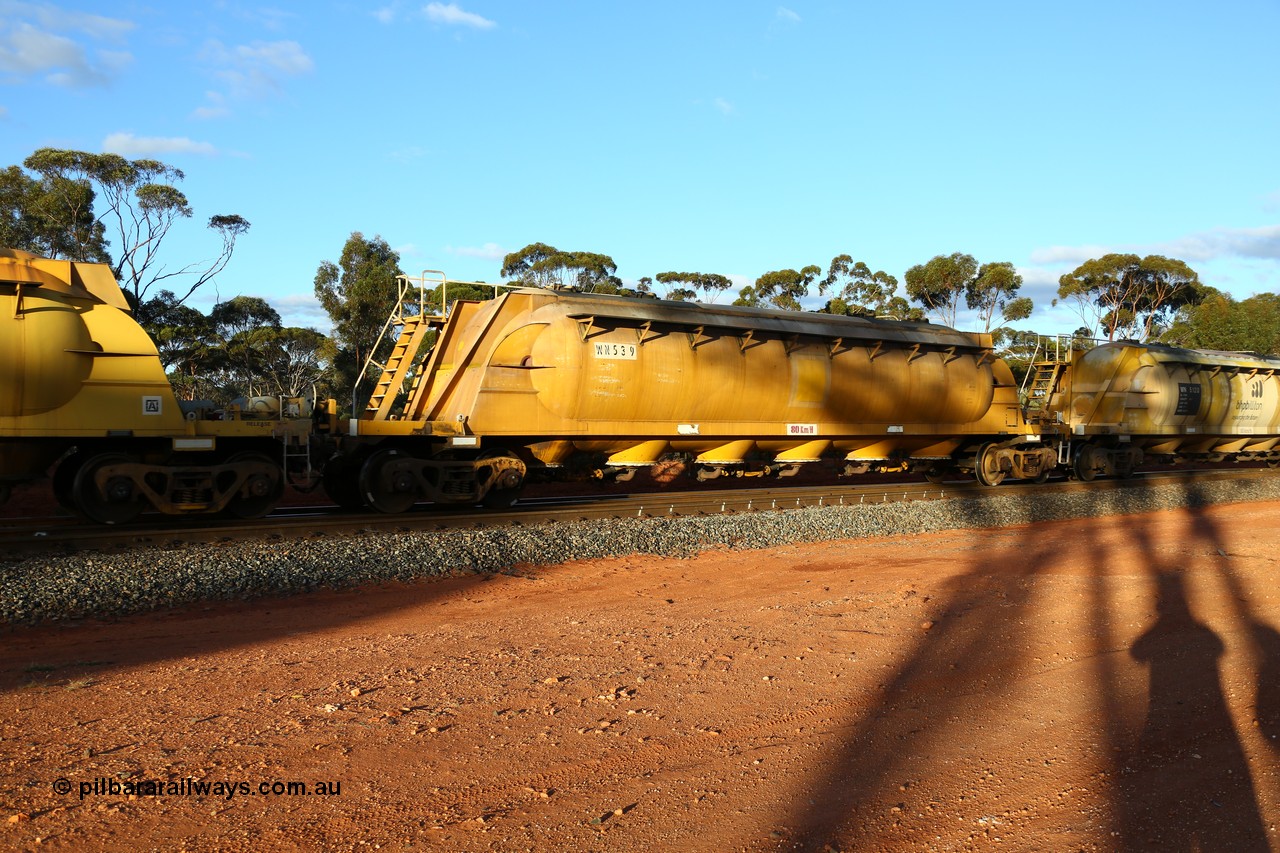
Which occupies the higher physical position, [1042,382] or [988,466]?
[1042,382]

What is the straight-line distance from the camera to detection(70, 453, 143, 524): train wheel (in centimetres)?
1025

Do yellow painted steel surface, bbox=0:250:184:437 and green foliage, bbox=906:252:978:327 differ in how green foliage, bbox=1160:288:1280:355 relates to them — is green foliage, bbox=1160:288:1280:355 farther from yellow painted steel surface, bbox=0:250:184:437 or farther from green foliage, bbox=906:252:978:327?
yellow painted steel surface, bbox=0:250:184:437

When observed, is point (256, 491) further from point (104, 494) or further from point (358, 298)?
point (358, 298)

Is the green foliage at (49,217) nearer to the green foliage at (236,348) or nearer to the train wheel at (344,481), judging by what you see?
the green foliage at (236,348)

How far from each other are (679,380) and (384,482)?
4787 millimetres

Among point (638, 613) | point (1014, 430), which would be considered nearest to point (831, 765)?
point (638, 613)

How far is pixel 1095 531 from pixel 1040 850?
1181cm

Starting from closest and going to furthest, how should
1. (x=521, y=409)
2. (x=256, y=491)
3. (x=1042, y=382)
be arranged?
(x=256, y=491), (x=521, y=409), (x=1042, y=382)

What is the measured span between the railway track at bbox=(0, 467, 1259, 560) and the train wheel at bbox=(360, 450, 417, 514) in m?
0.25

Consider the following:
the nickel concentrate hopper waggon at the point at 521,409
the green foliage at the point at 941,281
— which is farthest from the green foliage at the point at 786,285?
the nickel concentrate hopper waggon at the point at 521,409

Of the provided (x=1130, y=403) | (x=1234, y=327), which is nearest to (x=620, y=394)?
(x=1130, y=403)

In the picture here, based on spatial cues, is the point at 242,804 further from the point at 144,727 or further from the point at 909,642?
the point at 909,642

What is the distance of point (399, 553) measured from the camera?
33.4 ft

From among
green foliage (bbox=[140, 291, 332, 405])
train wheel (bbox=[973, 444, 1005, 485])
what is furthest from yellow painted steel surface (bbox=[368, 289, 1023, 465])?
green foliage (bbox=[140, 291, 332, 405])
